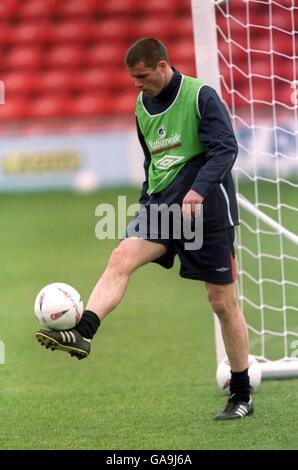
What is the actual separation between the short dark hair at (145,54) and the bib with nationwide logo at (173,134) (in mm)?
199

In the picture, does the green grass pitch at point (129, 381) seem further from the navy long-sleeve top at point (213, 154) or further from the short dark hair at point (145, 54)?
the short dark hair at point (145, 54)

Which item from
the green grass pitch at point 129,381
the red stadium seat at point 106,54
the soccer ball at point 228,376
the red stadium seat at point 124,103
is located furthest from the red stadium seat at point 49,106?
the soccer ball at point 228,376

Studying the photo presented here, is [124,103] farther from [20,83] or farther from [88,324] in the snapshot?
[88,324]

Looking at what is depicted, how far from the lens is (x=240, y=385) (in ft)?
15.5

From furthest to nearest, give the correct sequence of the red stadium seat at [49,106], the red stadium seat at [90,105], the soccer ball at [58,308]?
the red stadium seat at [49,106] < the red stadium seat at [90,105] < the soccer ball at [58,308]

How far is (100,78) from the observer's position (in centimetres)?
1828

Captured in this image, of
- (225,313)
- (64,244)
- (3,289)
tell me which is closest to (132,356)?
(225,313)

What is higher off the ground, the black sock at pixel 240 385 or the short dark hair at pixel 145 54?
the short dark hair at pixel 145 54

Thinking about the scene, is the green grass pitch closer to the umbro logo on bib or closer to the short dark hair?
the umbro logo on bib

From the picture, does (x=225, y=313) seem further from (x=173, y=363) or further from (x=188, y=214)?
(x=173, y=363)

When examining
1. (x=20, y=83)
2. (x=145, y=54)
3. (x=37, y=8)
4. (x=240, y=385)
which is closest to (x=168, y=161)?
(x=145, y=54)

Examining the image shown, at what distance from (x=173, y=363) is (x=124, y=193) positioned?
327 inches

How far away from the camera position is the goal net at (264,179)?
5410mm

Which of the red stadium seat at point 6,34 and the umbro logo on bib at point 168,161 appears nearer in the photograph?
the umbro logo on bib at point 168,161
